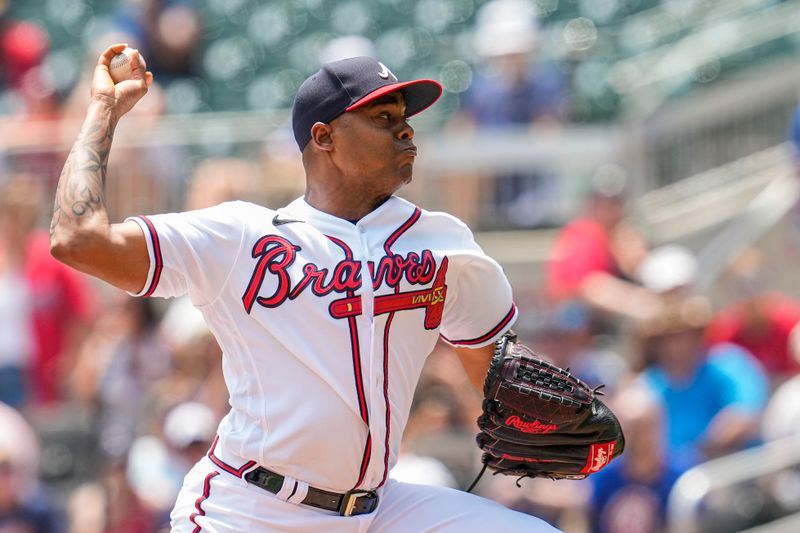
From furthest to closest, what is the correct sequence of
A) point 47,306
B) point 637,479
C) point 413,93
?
point 47,306, point 637,479, point 413,93

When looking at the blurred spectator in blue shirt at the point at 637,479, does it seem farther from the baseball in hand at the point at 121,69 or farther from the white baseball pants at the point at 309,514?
the baseball in hand at the point at 121,69

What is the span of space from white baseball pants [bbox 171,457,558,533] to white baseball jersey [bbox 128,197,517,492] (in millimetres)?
68

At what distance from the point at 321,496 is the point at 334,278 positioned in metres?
0.54

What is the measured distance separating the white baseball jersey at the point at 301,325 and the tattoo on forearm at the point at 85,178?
15 centimetres

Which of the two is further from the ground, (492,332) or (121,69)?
(121,69)

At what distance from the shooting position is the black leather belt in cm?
336

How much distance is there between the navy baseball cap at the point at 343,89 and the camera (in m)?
3.45

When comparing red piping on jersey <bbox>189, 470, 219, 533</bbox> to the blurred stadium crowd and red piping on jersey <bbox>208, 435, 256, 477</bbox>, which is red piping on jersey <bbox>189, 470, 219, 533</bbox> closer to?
red piping on jersey <bbox>208, 435, 256, 477</bbox>

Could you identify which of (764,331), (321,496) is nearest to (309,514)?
(321,496)

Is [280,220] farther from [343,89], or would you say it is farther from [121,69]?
[121,69]

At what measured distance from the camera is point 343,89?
346 centimetres

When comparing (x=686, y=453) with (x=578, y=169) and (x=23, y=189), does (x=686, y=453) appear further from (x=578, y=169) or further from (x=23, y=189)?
(x=23, y=189)

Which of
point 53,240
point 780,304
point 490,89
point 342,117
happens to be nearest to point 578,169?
point 490,89

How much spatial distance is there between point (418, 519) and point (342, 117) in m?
1.03
